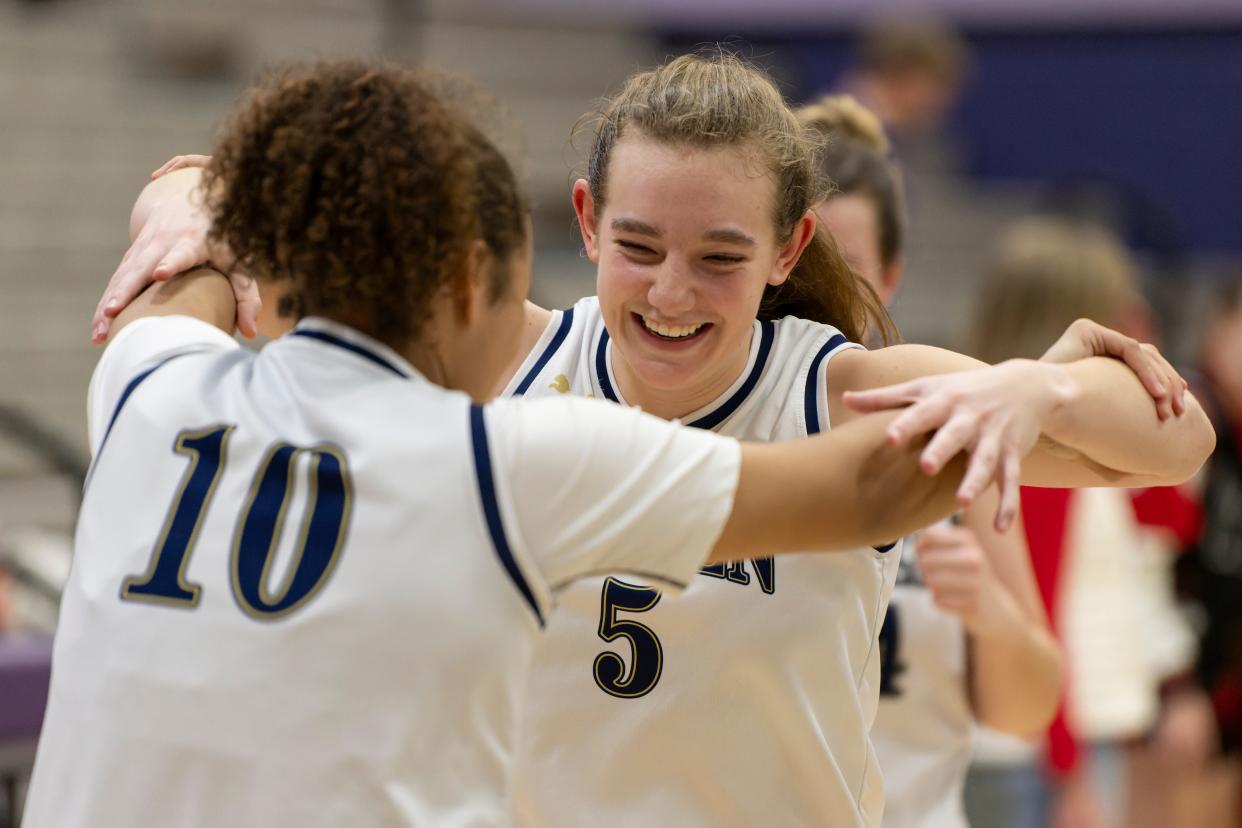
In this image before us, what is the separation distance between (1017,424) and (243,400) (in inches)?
32.3

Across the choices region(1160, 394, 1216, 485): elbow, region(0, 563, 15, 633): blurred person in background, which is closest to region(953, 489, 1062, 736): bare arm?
region(1160, 394, 1216, 485): elbow

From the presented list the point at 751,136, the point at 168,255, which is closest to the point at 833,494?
the point at 751,136

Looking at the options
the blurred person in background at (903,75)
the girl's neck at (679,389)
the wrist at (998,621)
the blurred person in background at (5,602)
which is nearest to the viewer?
the girl's neck at (679,389)

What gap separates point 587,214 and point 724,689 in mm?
651

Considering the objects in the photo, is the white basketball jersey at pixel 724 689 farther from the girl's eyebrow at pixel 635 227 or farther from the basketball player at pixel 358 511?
the basketball player at pixel 358 511

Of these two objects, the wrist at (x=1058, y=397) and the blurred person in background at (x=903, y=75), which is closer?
the wrist at (x=1058, y=397)

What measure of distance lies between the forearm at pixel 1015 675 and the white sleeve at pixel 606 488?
1.28m

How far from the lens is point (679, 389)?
216cm

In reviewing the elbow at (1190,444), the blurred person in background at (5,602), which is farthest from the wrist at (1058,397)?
the blurred person in background at (5,602)

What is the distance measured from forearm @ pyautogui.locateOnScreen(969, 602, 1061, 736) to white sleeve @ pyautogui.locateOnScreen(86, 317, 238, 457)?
4.85 ft

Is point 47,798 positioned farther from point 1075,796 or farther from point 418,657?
point 1075,796

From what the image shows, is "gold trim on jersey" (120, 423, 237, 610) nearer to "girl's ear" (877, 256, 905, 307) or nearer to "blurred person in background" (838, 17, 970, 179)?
"girl's ear" (877, 256, 905, 307)

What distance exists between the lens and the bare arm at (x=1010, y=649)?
9.09ft

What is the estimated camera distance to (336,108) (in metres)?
1.61
